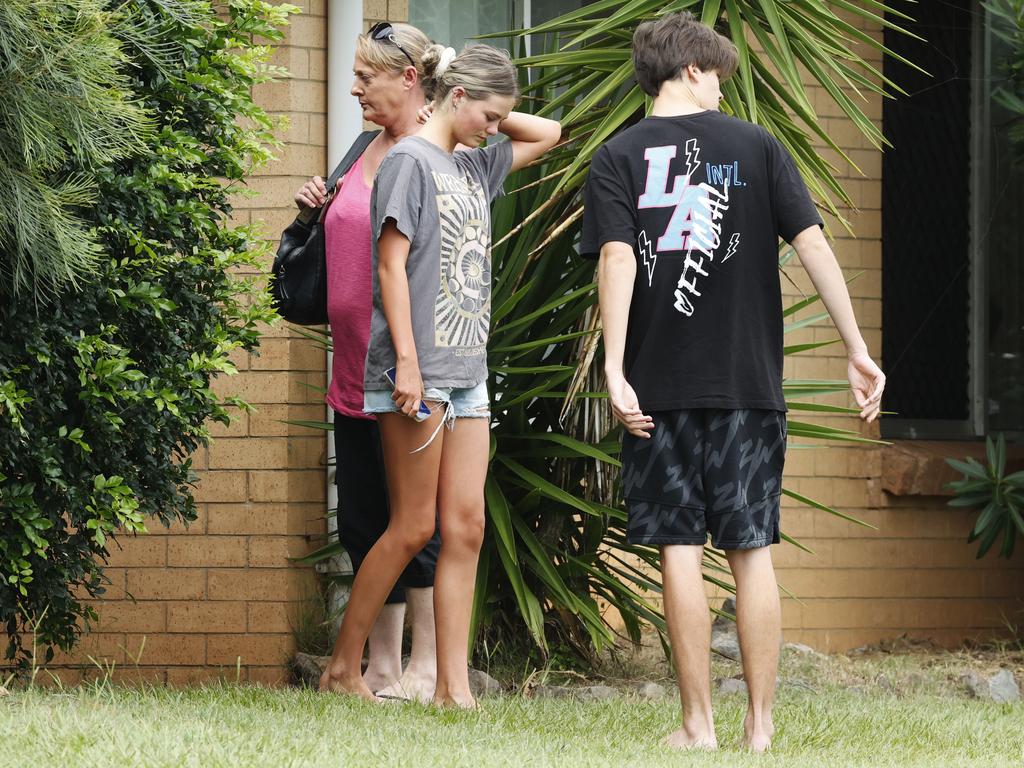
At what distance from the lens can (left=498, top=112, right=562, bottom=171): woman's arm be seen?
424cm

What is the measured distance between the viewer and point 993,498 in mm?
6137

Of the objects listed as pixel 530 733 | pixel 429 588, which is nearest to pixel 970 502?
pixel 429 588

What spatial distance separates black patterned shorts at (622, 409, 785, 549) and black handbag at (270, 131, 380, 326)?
1371 millimetres

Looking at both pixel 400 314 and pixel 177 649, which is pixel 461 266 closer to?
pixel 400 314

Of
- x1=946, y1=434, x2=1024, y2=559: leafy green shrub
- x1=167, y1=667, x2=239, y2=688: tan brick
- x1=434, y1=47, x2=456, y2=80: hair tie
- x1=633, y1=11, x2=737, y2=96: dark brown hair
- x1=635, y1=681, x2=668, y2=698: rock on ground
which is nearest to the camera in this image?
x1=633, y1=11, x2=737, y2=96: dark brown hair

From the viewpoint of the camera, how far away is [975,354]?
696 centimetres

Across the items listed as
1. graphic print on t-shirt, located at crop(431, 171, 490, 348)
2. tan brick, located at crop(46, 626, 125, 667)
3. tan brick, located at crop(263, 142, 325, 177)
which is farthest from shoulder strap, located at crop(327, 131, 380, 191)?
tan brick, located at crop(46, 626, 125, 667)

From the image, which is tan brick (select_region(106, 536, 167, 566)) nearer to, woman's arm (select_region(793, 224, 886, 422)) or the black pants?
the black pants

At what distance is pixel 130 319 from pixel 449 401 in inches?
38.2

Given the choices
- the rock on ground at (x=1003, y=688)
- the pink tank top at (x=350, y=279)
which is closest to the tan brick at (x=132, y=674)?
the pink tank top at (x=350, y=279)

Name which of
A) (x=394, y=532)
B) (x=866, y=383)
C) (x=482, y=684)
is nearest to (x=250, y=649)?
(x=482, y=684)

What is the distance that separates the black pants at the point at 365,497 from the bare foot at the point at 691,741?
123 cm

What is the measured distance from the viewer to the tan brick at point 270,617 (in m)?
5.22

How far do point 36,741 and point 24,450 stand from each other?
115 cm
